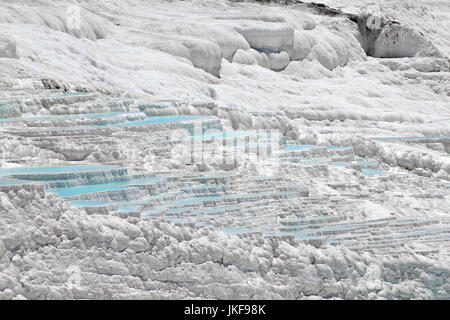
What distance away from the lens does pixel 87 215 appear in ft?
22.4

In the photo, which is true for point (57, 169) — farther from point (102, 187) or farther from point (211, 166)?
point (211, 166)

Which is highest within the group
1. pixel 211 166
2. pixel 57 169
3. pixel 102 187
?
pixel 57 169

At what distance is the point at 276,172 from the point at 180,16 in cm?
647

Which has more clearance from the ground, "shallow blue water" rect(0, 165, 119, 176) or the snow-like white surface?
"shallow blue water" rect(0, 165, 119, 176)

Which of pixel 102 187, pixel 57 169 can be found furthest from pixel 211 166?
pixel 57 169

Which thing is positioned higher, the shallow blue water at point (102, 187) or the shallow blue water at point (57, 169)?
the shallow blue water at point (57, 169)

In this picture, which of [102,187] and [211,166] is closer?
[102,187]

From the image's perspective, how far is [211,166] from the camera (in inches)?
318

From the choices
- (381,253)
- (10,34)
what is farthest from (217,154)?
(10,34)

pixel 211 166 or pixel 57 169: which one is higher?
pixel 57 169

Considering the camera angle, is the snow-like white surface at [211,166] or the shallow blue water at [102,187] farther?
the shallow blue water at [102,187]

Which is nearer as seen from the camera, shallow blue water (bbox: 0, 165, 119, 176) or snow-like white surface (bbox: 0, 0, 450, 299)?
snow-like white surface (bbox: 0, 0, 450, 299)

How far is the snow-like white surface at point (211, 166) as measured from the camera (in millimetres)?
6672

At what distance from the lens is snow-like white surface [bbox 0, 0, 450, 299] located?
6.67 meters
